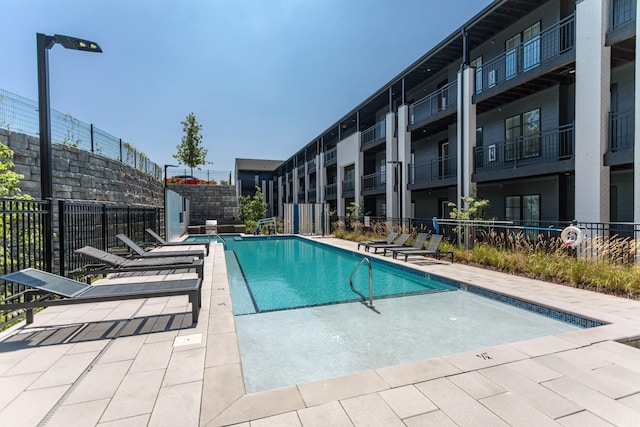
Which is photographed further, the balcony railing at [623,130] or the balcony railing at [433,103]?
the balcony railing at [433,103]

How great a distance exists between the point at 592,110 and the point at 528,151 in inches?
144

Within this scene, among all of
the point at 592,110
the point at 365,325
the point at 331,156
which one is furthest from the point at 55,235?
the point at 331,156

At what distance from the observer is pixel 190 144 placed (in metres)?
25.5

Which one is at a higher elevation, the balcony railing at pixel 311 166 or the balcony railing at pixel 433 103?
the balcony railing at pixel 433 103

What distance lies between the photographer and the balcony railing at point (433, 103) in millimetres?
13944

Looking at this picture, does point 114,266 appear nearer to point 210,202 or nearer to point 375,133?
point 375,133

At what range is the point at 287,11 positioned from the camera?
41.3ft

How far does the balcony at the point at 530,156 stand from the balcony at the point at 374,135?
6007mm

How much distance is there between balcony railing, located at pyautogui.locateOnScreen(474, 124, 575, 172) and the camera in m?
10.0

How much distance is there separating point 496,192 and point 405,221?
409cm

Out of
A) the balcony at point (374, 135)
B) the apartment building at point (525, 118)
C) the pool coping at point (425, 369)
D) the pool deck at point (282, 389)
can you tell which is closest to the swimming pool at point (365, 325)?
the pool coping at point (425, 369)

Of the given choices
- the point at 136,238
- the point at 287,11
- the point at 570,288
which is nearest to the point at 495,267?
the point at 570,288

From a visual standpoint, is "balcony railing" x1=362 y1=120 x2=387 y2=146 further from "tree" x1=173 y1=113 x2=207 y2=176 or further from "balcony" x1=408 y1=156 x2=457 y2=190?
"tree" x1=173 y1=113 x2=207 y2=176

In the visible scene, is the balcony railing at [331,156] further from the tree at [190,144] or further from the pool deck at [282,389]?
the pool deck at [282,389]
